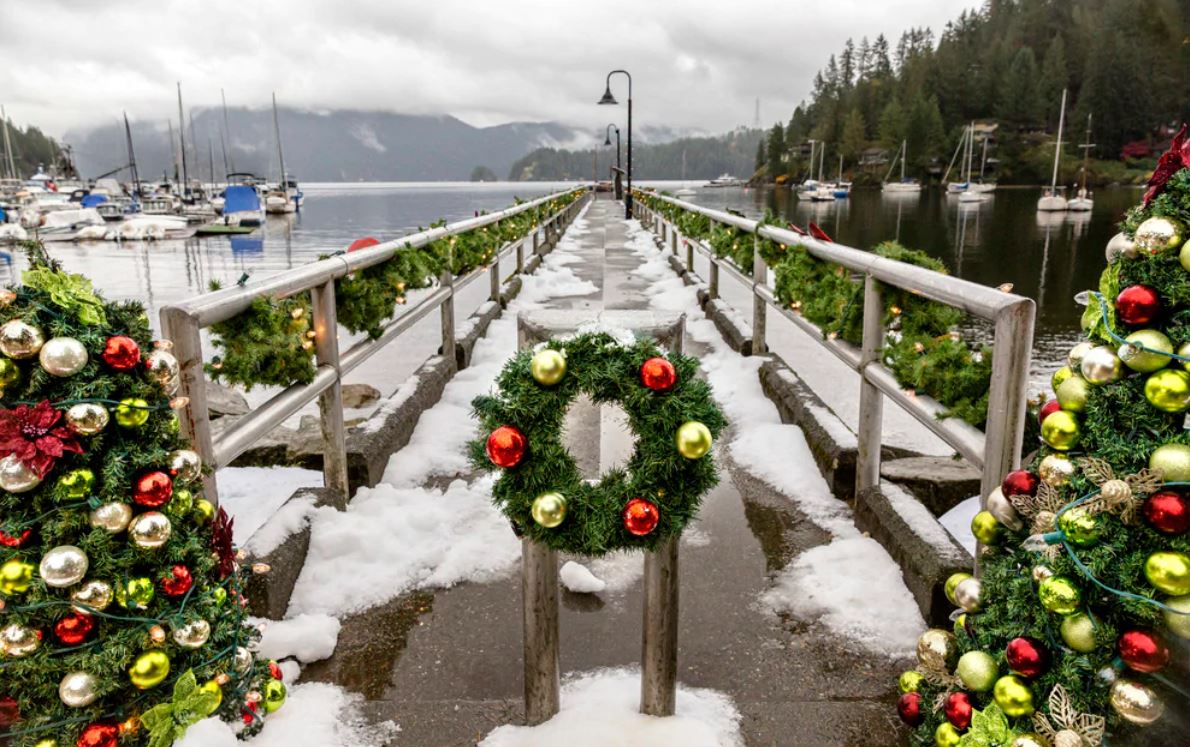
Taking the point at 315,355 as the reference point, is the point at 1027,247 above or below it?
below

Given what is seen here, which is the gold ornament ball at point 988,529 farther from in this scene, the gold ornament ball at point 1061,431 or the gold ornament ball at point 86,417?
the gold ornament ball at point 86,417

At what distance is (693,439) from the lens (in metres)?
2.10

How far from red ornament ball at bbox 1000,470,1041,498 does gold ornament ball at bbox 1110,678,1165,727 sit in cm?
47

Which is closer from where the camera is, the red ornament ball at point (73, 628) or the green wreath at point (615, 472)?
the red ornament ball at point (73, 628)

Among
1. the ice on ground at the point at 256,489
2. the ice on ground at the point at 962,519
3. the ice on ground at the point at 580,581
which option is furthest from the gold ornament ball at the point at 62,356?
the ice on ground at the point at 962,519

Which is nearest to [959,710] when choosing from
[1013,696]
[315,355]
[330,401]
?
[1013,696]

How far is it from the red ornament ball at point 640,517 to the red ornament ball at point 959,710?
2.74 ft

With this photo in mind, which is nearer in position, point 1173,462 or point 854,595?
point 1173,462

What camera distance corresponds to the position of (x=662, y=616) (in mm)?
2357

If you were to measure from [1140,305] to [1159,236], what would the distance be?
0.46 feet

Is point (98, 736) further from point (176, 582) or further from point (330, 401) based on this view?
point (330, 401)

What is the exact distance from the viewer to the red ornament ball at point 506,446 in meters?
2.13

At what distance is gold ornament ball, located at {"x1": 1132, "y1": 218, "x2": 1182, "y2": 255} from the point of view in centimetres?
167

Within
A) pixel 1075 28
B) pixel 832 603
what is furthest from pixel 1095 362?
pixel 1075 28
